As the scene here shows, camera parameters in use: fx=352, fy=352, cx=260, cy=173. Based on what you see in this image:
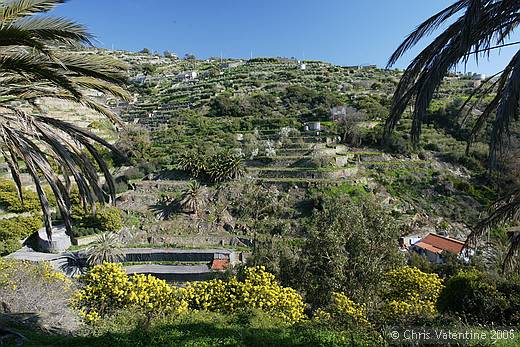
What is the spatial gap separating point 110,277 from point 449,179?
97.7ft

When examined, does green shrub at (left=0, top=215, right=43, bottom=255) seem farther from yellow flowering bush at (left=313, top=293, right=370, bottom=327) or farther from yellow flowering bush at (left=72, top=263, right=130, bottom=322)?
yellow flowering bush at (left=313, top=293, right=370, bottom=327)

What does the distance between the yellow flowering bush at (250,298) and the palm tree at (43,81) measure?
4569 mm

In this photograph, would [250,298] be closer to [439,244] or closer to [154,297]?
[154,297]

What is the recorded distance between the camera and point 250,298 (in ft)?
26.6

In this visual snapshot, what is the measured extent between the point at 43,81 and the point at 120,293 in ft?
16.4

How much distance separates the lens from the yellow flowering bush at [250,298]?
808 centimetres

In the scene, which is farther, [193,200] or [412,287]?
[193,200]

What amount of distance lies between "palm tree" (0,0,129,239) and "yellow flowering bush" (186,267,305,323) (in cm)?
457

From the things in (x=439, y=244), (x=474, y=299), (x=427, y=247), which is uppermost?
(x=474, y=299)

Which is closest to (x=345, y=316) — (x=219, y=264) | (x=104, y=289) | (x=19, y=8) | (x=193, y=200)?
(x=104, y=289)

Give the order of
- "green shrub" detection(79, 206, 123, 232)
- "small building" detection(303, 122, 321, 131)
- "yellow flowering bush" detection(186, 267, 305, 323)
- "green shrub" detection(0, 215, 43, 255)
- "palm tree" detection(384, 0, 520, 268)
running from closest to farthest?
"palm tree" detection(384, 0, 520, 268), "yellow flowering bush" detection(186, 267, 305, 323), "green shrub" detection(0, 215, 43, 255), "green shrub" detection(79, 206, 123, 232), "small building" detection(303, 122, 321, 131)

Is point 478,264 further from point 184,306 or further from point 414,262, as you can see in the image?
point 184,306

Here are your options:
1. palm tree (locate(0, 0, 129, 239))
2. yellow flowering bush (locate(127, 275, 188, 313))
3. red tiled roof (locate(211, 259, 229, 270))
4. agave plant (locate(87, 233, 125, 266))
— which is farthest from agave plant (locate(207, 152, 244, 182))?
palm tree (locate(0, 0, 129, 239))

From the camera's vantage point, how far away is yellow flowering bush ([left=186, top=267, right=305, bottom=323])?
808 centimetres
